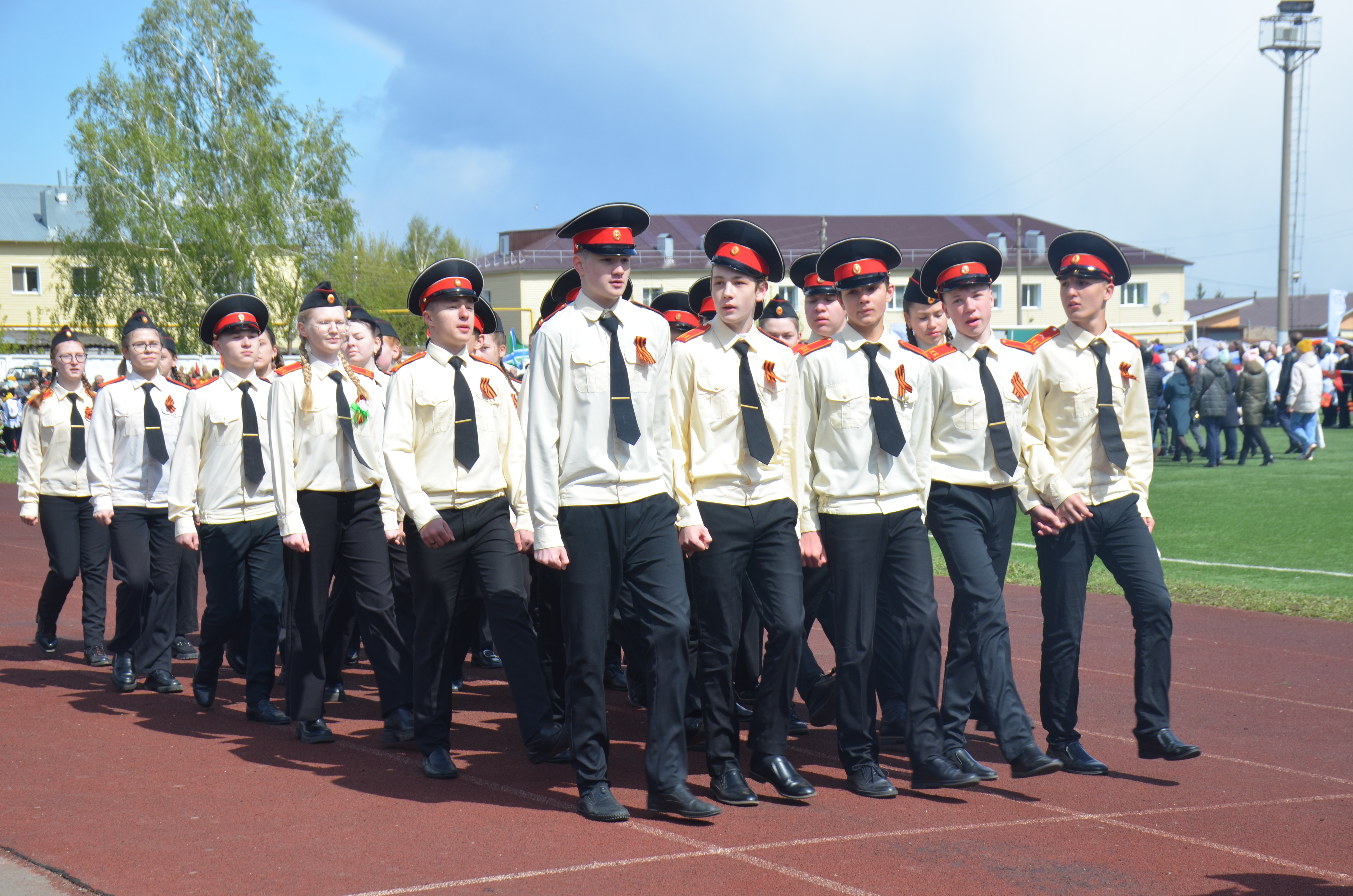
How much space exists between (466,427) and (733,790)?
6.30 ft

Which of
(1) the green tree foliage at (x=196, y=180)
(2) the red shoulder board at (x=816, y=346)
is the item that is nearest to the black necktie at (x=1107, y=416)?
(2) the red shoulder board at (x=816, y=346)

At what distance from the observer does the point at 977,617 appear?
19.2ft

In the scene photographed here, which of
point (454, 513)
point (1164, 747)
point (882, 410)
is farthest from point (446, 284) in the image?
point (1164, 747)

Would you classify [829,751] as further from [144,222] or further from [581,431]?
[144,222]

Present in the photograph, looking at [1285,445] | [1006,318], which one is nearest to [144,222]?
[1285,445]

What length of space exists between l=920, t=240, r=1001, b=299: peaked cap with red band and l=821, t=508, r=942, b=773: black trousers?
114 cm

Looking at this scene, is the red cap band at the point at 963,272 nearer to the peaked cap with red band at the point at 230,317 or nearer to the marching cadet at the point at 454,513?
the marching cadet at the point at 454,513

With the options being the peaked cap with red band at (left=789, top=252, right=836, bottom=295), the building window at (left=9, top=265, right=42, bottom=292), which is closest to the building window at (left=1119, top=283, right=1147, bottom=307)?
the building window at (left=9, top=265, right=42, bottom=292)

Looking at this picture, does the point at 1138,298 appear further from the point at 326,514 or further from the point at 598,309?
the point at 598,309

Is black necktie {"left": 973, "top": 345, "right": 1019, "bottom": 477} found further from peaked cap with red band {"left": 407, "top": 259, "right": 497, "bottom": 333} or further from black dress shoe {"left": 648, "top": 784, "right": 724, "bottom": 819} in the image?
peaked cap with red band {"left": 407, "top": 259, "right": 497, "bottom": 333}

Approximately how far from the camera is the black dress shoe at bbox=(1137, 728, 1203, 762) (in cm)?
583

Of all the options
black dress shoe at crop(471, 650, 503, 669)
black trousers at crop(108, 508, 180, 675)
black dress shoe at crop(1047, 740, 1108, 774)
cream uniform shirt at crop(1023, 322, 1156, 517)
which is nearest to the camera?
black dress shoe at crop(1047, 740, 1108, 774)

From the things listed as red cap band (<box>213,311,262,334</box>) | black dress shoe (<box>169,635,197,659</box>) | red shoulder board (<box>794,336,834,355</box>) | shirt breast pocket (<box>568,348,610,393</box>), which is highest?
red cap band (<box>213,311,262,334</box>)

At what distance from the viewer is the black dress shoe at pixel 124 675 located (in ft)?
25.8
